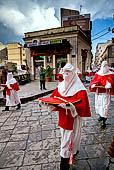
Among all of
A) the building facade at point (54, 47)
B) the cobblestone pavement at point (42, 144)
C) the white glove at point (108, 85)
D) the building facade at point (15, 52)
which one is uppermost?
the building facade at point (15, 52)

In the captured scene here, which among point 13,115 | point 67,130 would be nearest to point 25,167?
point 67,130

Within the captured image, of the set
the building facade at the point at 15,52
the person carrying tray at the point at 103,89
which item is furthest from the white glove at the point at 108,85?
the building facade at the point at 15,52

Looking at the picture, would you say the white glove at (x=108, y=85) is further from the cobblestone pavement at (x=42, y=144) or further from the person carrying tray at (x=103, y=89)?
the cobblestone pavement at (x=42, y=144)

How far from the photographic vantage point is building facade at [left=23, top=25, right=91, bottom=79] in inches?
532

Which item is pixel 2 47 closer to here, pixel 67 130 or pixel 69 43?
pixel 69 43

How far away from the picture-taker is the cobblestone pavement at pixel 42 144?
2.15 meters

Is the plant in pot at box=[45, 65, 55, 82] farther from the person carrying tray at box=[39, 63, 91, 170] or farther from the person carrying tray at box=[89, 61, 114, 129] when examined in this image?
the person carrying tray at box=[39, 63, 91, 170]

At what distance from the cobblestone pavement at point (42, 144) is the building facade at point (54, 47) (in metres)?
10.8

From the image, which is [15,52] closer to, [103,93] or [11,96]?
[11,96]

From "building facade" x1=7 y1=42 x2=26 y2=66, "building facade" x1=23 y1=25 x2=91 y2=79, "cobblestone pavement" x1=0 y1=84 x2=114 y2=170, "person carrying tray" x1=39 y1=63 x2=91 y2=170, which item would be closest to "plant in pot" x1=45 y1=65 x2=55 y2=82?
"building facade" x1=23 y1=25 x2=91 y2=79

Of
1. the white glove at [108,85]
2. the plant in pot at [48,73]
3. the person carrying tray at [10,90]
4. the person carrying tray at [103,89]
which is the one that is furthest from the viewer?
the plant in pot at [48,73]

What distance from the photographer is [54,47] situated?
14328 mm

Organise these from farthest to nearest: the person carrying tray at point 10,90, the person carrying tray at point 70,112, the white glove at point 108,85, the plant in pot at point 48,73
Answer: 1. the plant in pot at point 48,73
2. the person carrying tray at point 10,90
3. the white glove at point 108,85
4. the person carrying tray at point 70,112

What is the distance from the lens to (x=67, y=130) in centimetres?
181
